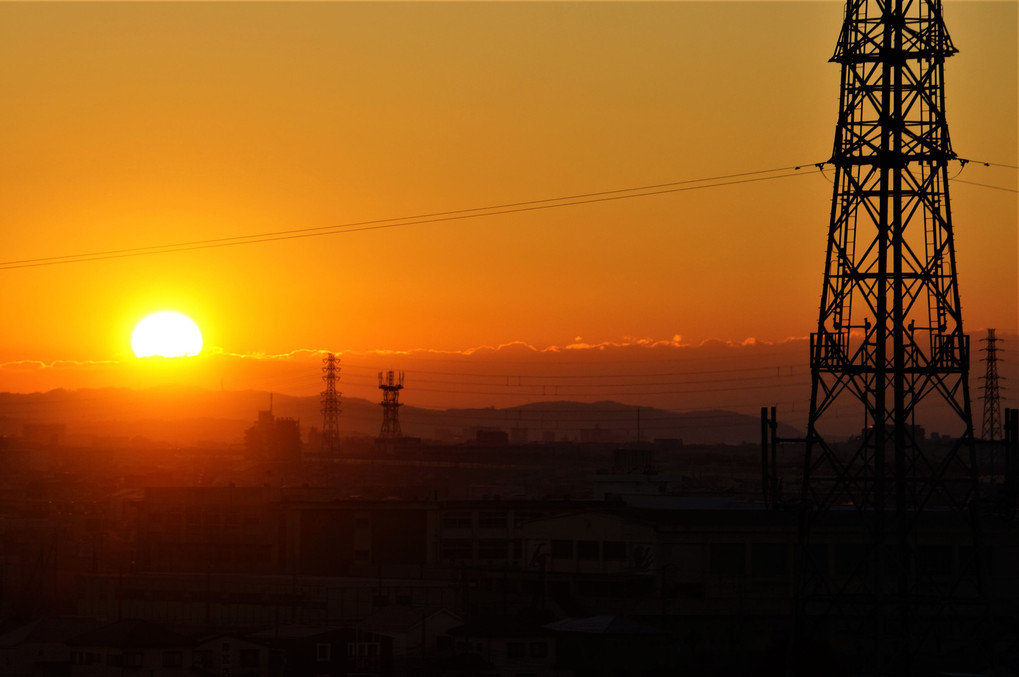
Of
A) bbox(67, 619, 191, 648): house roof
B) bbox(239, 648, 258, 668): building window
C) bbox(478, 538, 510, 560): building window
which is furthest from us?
bbox(478, 538, 510, 560): building window

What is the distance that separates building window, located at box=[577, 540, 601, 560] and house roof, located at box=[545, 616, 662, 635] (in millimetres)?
8360

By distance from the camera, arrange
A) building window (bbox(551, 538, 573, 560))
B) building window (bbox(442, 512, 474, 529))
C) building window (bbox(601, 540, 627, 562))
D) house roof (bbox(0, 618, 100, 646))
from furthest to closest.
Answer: building window (bbox(442, 512, 474, 529)) → building window (bbox(551, 538, 573, 560)) → building window (bbox(601, 540, 627, 562)) → house roof (bbox(0, 618, 100, 646))

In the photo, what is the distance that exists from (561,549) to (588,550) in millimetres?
944

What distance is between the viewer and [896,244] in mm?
20812

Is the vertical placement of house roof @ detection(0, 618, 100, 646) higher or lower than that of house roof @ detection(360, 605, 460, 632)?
lower

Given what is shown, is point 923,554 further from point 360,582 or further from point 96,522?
point 96,522

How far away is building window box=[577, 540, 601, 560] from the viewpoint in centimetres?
4103

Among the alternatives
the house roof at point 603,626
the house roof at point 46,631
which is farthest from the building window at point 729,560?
the house roof at point 46,631

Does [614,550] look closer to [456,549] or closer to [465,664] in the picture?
[465,664]

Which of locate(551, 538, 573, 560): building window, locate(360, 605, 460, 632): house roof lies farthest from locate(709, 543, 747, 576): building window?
locate(360, 605, 460, 632): house roof

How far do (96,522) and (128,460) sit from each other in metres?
71.6

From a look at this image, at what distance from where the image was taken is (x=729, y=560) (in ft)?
121

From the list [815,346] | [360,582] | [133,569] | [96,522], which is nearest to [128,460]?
[96,522]

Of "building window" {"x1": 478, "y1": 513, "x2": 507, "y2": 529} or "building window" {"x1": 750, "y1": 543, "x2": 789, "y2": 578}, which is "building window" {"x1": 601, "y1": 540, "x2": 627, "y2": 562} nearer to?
"building window" {"x1": 750, "y1": 543, "x2": 789, "y2": 578}
